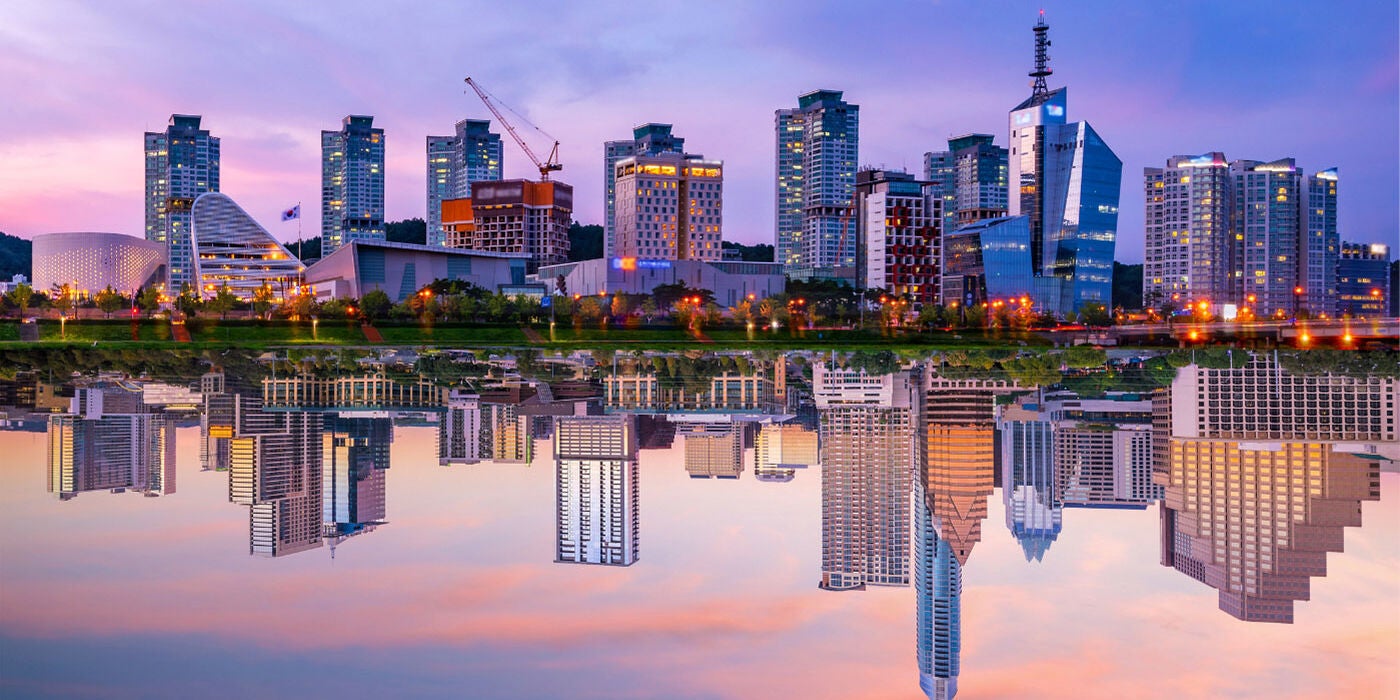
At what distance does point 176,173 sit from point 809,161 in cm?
9788

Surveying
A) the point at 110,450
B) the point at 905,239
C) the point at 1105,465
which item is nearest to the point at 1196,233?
the point at 905,239

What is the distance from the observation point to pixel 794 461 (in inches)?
671

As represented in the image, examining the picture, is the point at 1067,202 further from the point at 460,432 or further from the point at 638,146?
the point at 460,432

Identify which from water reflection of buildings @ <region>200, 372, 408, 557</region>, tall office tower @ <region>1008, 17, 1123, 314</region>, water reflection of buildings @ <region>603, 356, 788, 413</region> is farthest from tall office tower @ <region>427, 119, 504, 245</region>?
water reflection of buildings @ <region>200, 372, 408, 557</region>

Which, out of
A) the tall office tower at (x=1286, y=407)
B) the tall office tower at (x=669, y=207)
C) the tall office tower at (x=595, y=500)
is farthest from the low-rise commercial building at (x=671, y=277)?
the tall office tower at (x=595, y=500)

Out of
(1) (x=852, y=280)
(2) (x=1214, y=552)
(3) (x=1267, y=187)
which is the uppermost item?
(3) (x=1267, y=187)

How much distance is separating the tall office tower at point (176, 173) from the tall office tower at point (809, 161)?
88.0m

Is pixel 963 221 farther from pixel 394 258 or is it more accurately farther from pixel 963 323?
pixel 963 323

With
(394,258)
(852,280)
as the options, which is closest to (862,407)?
(394,258)

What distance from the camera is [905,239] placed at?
122938 millimetres

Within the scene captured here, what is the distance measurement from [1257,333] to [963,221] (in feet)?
314

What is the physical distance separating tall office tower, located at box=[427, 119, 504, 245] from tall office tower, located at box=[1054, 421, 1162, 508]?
175311 mm

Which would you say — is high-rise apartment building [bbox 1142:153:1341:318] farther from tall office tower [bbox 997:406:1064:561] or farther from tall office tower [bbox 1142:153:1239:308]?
tall office tower [bbox 997:406:1064:561]

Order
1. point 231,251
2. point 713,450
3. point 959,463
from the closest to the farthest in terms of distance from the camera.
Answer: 1. point 959,463
2. point 713,450
3. point 231,251
